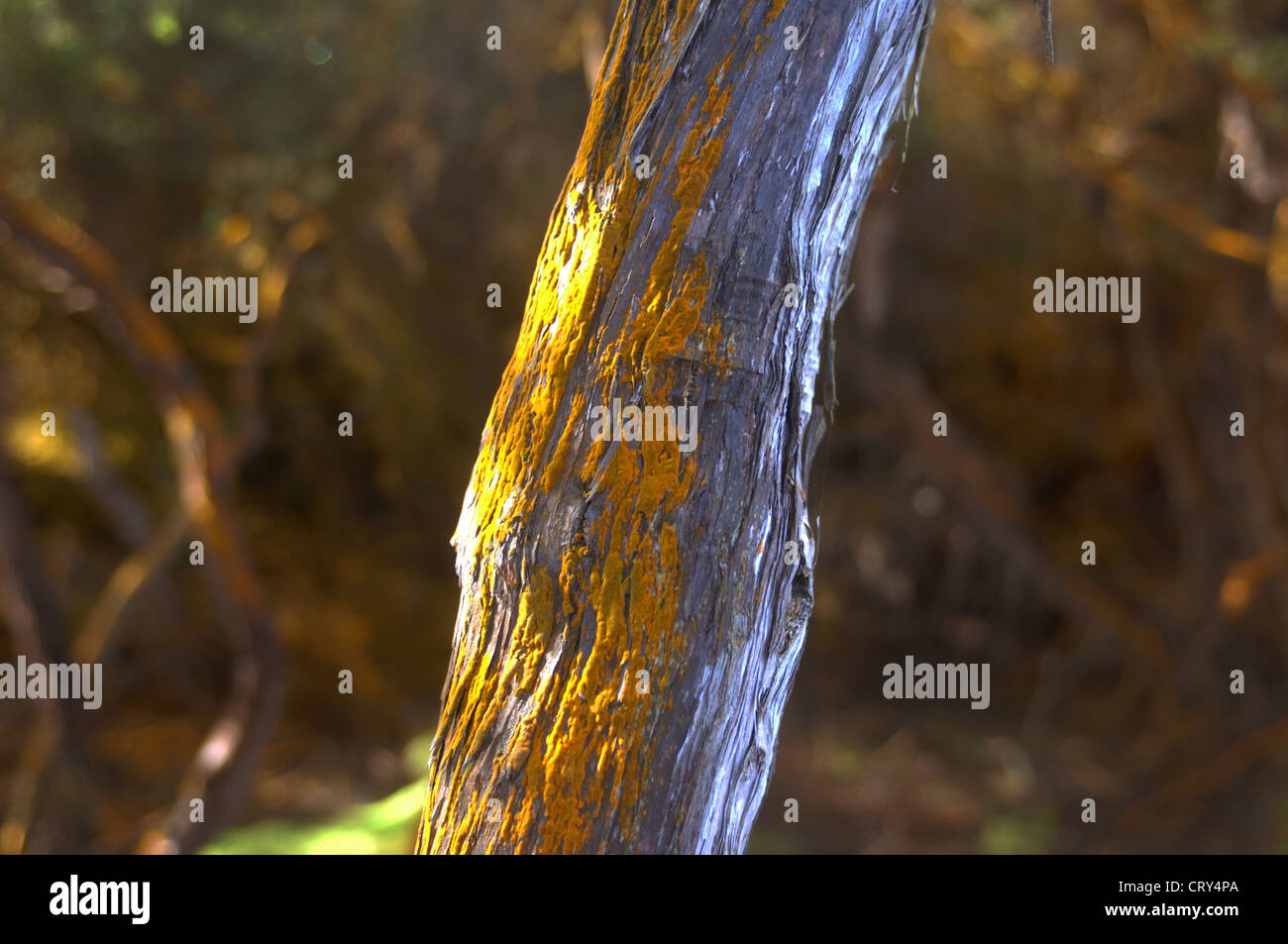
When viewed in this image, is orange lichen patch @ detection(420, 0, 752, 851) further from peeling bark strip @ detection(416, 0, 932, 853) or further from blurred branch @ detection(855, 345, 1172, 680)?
blurred branch @ detection(855, 345, 1172, 680)

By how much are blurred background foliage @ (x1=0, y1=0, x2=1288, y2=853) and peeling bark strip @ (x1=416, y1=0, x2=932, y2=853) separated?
2520 mm

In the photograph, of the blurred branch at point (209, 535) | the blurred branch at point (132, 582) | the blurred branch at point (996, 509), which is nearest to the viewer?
the blurred branch at point (209, 535)

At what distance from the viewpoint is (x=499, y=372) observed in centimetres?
570

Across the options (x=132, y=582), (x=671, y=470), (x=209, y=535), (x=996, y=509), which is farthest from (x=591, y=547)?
(x=132, y=582)

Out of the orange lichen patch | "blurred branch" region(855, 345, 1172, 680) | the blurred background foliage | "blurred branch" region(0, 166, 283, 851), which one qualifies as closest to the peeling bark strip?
the orange lichen patch

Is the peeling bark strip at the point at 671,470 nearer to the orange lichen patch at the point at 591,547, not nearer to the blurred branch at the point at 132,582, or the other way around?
the orange lichen patch at the point at 591,547

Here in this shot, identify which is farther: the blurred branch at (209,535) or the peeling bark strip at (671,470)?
the blurred branch at (209,535)

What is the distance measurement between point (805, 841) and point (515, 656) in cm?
474

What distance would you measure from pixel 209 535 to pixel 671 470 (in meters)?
3.71

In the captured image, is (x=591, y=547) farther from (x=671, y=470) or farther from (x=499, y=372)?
(x=499, y=372)

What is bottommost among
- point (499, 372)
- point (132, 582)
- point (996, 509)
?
point (132, 582)

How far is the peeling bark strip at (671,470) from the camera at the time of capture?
1102mm

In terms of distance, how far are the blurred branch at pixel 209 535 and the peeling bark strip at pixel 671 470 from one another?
11.4 feet

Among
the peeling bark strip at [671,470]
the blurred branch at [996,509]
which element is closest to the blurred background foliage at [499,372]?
the blurred branch at [996,509]
